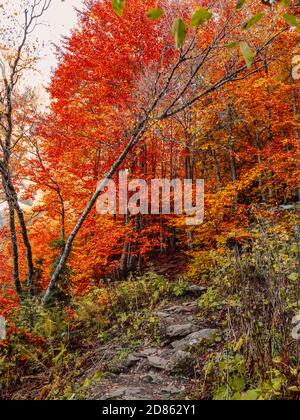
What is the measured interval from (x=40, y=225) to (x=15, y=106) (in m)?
5.99

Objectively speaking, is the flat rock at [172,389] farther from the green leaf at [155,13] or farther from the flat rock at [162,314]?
the green leaf at [155,13]

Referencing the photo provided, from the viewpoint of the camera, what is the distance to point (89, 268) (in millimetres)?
10469

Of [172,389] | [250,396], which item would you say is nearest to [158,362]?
[172,389]

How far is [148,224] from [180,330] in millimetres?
7789

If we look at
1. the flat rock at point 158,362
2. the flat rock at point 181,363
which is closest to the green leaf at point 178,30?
the flat rock at point 181,363

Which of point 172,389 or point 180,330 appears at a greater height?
point 180,330

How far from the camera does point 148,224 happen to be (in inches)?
514

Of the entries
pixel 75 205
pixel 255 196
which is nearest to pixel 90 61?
pixel 75 205

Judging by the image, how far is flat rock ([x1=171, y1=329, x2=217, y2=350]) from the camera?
184 inches

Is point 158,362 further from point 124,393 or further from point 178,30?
point 178,30

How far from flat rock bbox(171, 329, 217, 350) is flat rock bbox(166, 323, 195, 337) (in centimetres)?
24

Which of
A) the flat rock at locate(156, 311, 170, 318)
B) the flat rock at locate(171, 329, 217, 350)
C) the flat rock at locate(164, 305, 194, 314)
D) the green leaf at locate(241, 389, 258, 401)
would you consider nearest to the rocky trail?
the flat rock at locate(171, 329, 217, 350)

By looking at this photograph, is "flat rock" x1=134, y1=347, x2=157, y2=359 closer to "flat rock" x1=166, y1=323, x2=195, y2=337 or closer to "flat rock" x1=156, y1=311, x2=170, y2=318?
"flat rock" x1=166, y1=323, x2=195, y2=337
